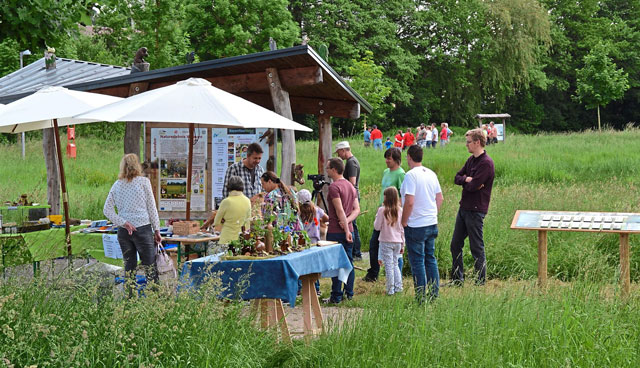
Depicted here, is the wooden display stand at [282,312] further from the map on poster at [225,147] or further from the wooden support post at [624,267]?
the map on poster at [225,147]

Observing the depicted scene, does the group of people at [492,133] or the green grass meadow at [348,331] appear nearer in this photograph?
the green grass meadow at [348,331]

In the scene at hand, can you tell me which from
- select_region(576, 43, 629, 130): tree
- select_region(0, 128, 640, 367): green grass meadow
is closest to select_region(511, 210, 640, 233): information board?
select_region(0, 128, 640, 367): green grass meadow

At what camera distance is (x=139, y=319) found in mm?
5066

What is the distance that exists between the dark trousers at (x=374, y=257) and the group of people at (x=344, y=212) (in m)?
0.20

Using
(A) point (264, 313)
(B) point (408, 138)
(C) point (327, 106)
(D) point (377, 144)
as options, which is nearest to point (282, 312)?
(A) point (264, 313)

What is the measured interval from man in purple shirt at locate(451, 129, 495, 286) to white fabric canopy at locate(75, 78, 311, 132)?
7.05 ft

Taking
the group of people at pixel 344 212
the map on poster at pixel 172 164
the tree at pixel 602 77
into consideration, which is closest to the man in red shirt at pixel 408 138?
the tree at pixel 602 77

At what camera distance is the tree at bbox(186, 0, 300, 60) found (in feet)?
149

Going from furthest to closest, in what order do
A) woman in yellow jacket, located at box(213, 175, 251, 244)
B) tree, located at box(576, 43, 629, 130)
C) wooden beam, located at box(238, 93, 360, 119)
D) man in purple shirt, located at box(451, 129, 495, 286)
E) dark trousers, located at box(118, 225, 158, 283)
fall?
tree, located at box(576, 43, 629, 130) → wooden beam, located at box(238, 93, 360, 119) → man in purple shirt, located at box(451, 129, 495, 286) → dark trousers, located at box(118, 225, 158, 283) → woman in yellow jacket, located at box(213, 175, 251, 244)

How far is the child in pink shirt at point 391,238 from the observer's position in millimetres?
9750

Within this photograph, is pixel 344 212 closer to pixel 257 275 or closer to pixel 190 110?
pixel 190 110

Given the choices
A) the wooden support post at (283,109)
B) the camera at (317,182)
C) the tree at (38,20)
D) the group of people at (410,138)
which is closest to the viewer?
the tree at (38,20)

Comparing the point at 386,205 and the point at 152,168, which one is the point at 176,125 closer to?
the point at 152,168

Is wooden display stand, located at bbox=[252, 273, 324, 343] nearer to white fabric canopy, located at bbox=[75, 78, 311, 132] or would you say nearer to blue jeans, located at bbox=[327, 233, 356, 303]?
blue jeans, located at bbox=[327, 233, 356, 303]
